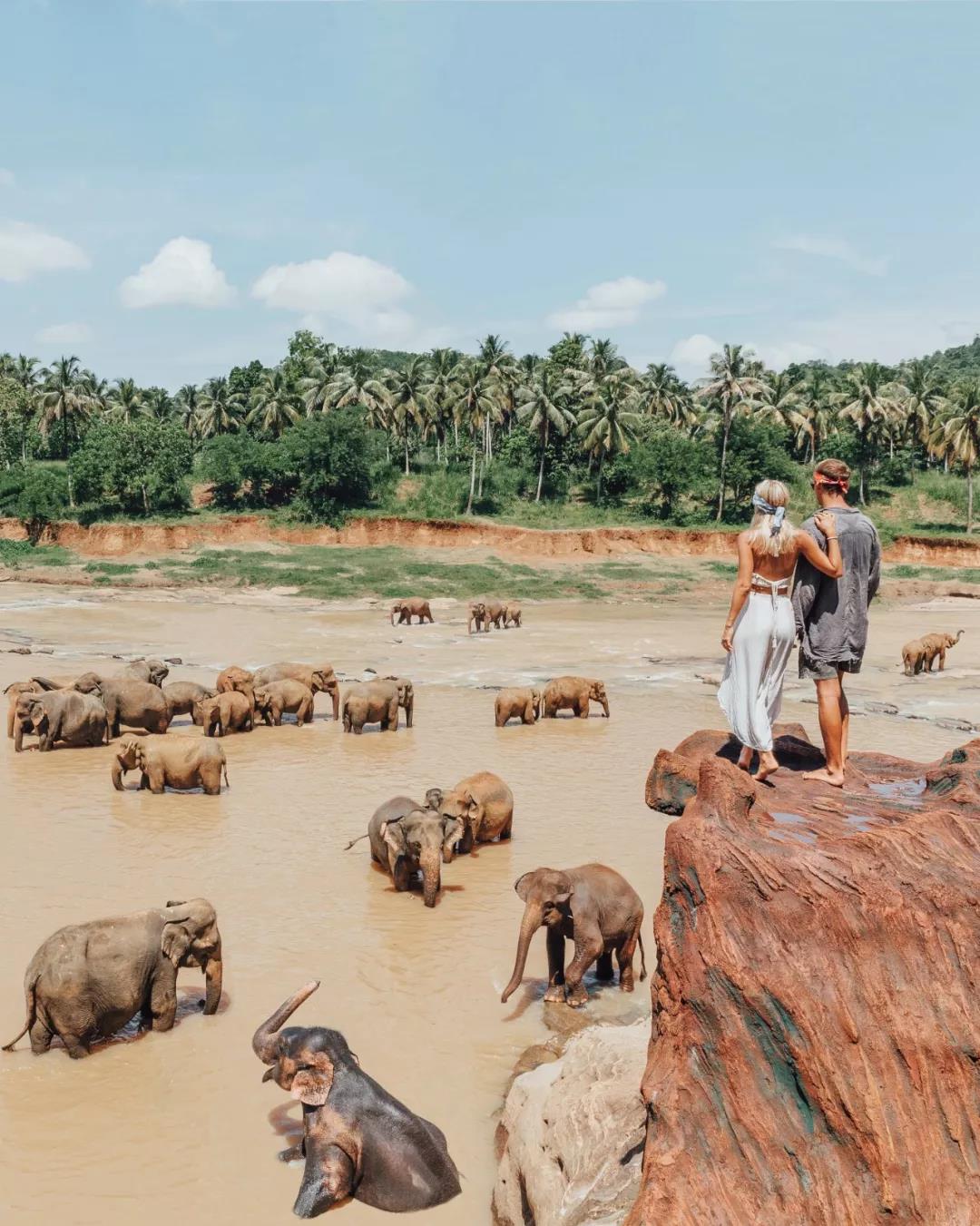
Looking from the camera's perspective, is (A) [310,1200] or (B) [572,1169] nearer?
(B) [572,1169]

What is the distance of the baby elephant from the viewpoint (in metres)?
11.0

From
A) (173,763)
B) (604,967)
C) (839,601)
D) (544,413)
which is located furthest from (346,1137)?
(544,413)

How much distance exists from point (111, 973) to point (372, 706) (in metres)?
11.4

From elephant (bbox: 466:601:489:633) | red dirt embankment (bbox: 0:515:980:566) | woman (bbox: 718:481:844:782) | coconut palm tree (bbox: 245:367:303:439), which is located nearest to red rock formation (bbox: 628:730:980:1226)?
woman (bbox: 718:481:844:782)

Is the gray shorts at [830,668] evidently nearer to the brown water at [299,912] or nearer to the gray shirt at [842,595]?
the gray shirt at [842,595]

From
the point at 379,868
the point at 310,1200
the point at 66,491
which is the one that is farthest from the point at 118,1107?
the point at 66,491

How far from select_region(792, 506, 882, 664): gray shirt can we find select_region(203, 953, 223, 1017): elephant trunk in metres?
5.09

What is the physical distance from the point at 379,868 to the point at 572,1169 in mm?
6569

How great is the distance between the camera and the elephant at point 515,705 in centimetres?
2020

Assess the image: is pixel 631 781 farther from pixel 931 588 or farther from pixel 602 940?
pixel 931 588

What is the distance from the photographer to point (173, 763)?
1477 centimetres

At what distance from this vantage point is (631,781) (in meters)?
16.6

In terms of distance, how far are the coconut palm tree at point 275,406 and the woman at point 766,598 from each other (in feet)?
215

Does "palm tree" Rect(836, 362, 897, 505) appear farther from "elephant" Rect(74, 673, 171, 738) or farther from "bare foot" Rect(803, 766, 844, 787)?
"bare foot" Rect(803, 766, 844, 787)
